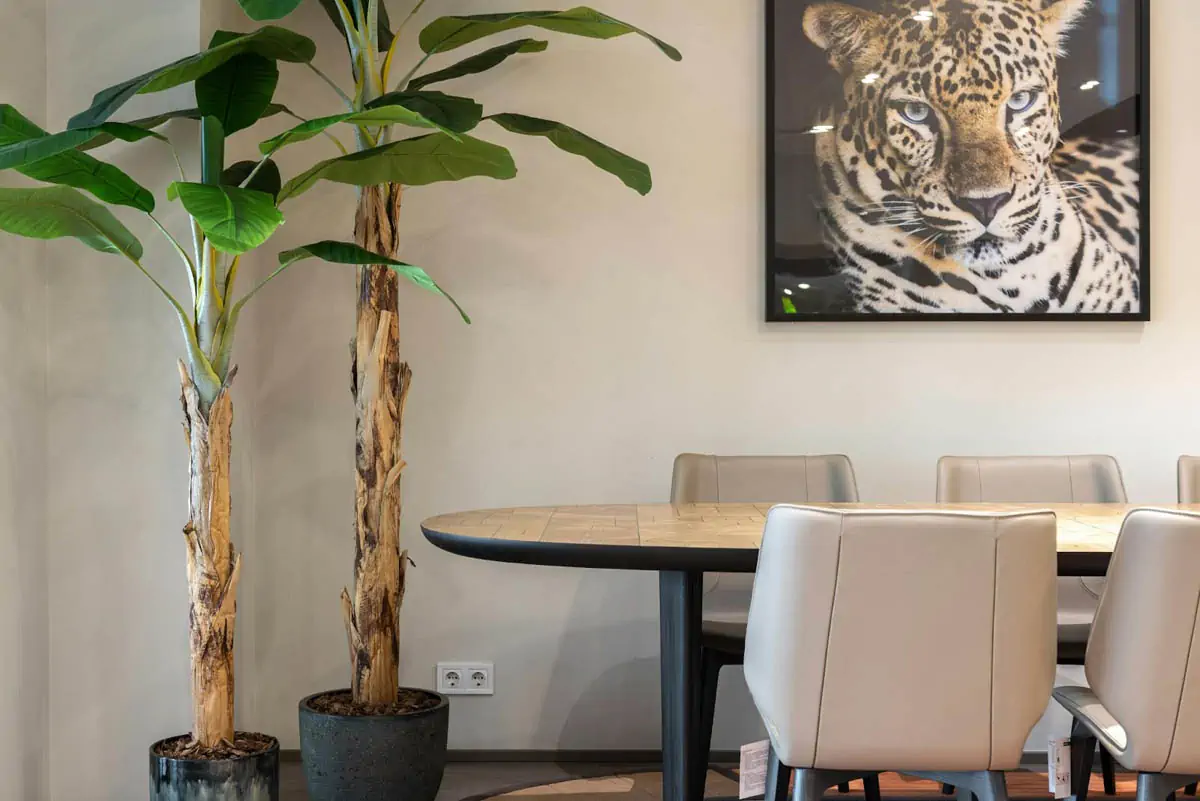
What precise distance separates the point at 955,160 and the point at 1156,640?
195 cm

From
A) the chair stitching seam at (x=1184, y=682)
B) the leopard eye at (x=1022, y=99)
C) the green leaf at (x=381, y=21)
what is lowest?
the chair stitching seam at (x=1184, y=682)

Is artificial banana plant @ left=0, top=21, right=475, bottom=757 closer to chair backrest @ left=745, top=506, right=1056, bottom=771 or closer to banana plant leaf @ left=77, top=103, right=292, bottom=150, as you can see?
banana plant leaf @ left=77, top=103, right=292, bottom=150

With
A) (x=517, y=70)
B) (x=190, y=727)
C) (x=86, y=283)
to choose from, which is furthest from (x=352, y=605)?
(x=517, y=70)

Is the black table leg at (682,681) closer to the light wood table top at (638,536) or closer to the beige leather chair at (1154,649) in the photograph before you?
the light wood table top at (638,536)

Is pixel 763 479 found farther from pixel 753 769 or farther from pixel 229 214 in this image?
pixel 229 214

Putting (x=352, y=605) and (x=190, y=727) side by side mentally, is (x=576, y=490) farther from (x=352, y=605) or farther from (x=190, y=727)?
(x=190, y=727)

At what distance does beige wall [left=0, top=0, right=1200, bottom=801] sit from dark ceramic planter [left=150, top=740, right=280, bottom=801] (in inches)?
32.7

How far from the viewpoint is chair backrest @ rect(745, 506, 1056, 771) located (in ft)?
4.99

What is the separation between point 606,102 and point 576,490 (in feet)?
3.83

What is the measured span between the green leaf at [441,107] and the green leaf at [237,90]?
263 mm

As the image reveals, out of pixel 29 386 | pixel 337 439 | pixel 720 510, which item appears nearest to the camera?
pixel 720 510

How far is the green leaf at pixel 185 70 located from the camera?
2102 mm

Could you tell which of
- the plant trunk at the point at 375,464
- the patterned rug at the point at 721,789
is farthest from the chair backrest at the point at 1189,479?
the plant trunk at the point at 375,464

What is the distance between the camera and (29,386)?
8.50ft
